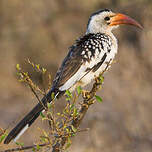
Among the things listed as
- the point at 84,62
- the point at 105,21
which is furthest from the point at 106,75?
the point at 84,62

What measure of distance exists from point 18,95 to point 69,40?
1559mm

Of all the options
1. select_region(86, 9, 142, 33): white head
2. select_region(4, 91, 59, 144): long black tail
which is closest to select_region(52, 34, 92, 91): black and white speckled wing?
select_region(4, 91, 59, 144): long black tail

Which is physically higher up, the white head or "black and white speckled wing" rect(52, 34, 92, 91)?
the white head

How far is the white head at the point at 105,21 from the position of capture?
395 cm

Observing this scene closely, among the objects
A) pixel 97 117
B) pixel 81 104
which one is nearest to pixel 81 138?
pixel 97 117

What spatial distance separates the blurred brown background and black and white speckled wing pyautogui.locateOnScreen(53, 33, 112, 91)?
9.90 ft

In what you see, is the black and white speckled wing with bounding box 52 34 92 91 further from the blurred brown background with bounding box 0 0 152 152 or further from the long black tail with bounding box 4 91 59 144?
the blurred brown background with bounding box 0 0 152 152

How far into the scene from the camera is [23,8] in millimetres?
8711

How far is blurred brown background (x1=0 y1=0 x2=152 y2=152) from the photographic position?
268 inches

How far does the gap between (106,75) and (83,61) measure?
3953 millimetres

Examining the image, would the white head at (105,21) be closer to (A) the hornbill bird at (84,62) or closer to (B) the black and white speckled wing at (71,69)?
(A) the hornbill bird at (84,62)

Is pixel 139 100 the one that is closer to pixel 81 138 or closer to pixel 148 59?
pixel 148 59

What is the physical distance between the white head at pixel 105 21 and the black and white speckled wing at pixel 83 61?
0.30 m

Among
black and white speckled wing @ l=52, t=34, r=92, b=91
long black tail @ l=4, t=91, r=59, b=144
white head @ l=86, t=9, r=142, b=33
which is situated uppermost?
white head @ l=86, t=9, r=142, b=33
